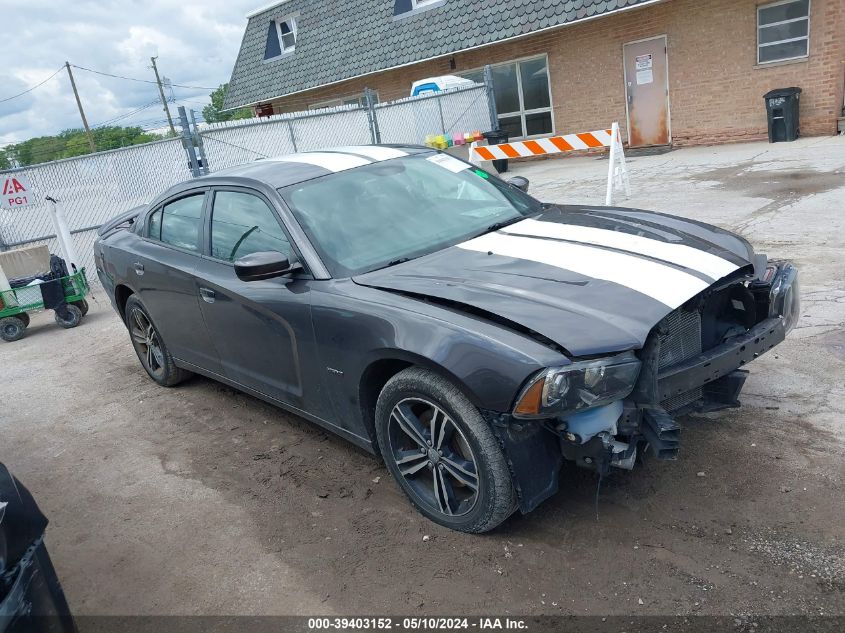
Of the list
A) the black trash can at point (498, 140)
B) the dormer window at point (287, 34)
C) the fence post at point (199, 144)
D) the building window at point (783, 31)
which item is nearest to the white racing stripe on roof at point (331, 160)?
the fence post at point (199, 144)

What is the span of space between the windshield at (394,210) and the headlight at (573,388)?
4.06 ft

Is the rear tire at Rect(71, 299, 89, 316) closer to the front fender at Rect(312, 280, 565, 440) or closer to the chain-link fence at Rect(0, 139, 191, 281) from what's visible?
the chain-link fence at Rect(0, 139, 191, 281)

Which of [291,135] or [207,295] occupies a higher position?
[291,135]

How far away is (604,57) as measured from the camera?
15.3 m

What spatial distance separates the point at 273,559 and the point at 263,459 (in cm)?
101

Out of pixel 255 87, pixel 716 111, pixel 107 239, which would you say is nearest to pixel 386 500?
pixel 107 239

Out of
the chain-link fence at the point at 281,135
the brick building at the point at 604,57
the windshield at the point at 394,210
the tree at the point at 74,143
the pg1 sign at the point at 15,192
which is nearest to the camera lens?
the windshield at the point at 394,210

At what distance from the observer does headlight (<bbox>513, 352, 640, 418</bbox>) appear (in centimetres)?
253

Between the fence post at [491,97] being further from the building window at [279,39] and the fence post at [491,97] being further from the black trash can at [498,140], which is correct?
the building window at [279,39]

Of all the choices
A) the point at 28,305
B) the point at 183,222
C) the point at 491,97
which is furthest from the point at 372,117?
the point at 183,222

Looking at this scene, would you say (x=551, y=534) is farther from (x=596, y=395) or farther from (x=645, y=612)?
(x=596, y=395)

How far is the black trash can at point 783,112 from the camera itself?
1259cm

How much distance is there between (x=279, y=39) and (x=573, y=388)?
76.7 ft

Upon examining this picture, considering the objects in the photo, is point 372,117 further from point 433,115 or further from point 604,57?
point 604,57
